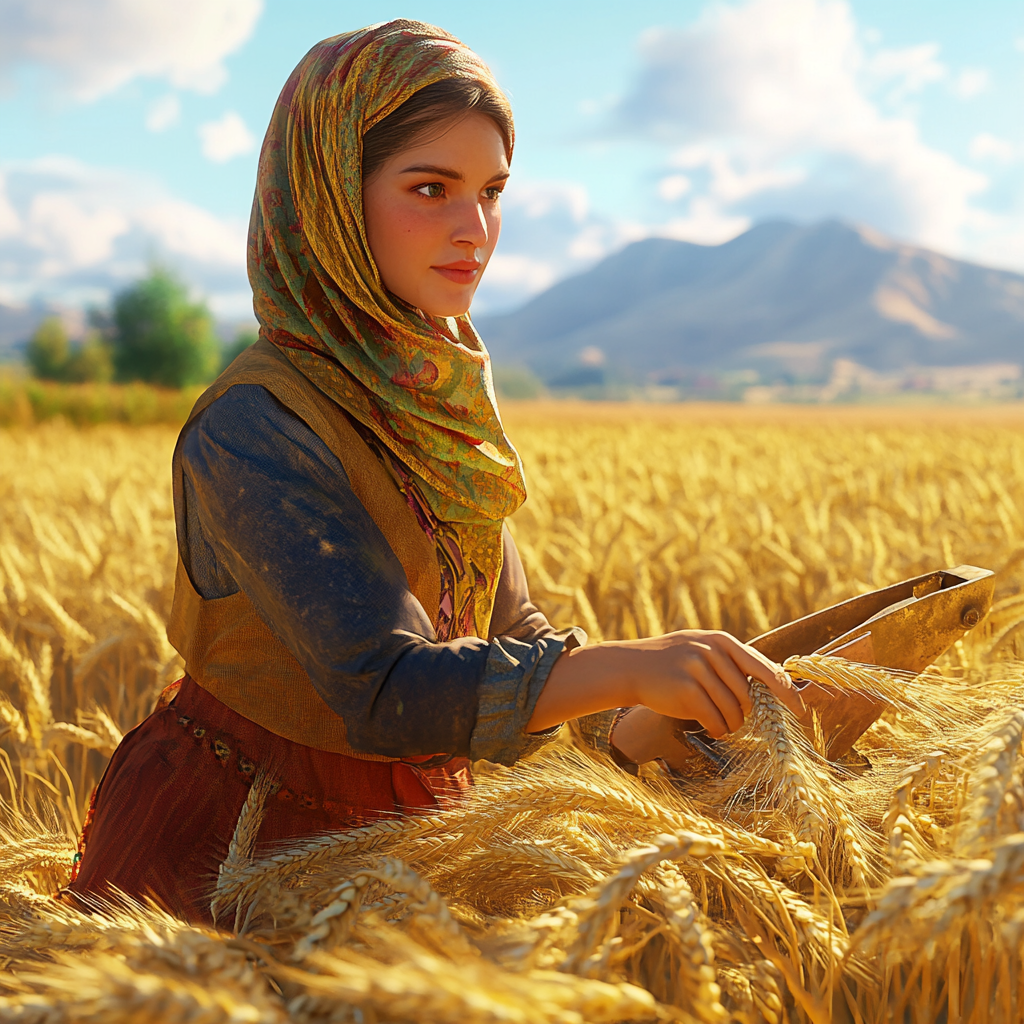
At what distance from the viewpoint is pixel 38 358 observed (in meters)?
55.3

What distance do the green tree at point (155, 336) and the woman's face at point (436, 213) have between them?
41.5m

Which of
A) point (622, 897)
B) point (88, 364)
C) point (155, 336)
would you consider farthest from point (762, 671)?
point (88, 364)

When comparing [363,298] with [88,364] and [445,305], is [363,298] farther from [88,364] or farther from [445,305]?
[88,364]

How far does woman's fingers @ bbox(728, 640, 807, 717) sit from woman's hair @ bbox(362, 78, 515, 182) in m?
0.76

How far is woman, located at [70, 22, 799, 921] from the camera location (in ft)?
3.23

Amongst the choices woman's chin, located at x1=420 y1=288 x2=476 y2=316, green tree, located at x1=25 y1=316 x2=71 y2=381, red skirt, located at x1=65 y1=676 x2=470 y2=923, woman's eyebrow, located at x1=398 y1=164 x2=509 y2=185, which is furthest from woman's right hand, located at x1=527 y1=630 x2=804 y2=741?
green tree, located at x1=25 y1=316 x2=71 y2=381

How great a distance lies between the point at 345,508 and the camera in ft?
3.52

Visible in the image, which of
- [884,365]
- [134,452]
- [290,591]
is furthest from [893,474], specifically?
[884,365]

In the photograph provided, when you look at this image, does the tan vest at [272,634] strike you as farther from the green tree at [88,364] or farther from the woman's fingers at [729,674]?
the green tree at [88,364]

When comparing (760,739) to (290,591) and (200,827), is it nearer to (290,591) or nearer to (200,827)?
(290,591)

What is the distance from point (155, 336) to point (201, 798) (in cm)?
4339

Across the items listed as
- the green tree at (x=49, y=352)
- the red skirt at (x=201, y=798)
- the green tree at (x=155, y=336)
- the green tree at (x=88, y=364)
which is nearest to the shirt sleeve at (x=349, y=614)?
the red skirt at (x=201, y=798)

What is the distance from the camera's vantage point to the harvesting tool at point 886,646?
110 cm

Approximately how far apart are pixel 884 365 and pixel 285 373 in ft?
599
